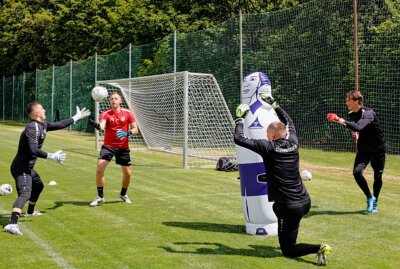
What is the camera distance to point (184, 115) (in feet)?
53.1

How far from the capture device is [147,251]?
671 cm

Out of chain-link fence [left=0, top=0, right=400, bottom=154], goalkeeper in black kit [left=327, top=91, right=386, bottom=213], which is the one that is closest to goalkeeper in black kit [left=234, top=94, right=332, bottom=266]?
goalkeeper in black kit [left=327, top=91, right=386, bottom=213]

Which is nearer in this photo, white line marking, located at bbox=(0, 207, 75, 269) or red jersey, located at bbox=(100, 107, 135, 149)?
Answer: white line marking, located at bbox=(0, 207, 75, 269)

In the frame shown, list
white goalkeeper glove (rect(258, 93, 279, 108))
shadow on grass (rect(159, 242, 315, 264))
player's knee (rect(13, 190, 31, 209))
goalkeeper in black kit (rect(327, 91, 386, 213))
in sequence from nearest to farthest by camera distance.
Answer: shadow on grass (rect(159, 242, 315, 264)), white goalkeeper glove (rect(258, 93, 279, 108)), player's knee (rect(13, 190, 31, 209)), goalkeeper in black kit (rect(327, 91, 386, 213))

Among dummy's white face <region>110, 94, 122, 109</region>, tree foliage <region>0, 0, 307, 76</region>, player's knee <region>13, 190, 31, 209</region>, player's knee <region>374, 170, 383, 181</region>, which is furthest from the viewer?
tree foliage <region>0, 0, 307, 76</region>

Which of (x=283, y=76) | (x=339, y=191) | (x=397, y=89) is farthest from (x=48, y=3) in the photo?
(x=339, y=191)

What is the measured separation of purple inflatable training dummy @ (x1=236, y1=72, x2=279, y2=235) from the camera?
292 inches

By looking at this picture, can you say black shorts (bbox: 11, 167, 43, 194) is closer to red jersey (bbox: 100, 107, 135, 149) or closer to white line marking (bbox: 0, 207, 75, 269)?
white line marking (bbox: 0, 207, 75, 269)

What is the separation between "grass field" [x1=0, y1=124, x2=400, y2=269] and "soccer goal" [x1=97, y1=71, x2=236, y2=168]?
A: 13.4ft

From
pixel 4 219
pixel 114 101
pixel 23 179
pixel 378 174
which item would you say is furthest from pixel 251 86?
pixel 4 219

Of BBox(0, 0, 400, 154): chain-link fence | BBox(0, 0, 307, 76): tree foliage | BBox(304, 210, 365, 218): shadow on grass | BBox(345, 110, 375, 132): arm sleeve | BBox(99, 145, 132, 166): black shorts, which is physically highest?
BBox(0, 0, 307, 76): tree foliage

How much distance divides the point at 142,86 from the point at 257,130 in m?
14.8

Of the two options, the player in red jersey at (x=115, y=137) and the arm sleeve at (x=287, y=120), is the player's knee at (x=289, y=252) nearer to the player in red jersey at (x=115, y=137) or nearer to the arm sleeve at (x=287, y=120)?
the arm sleeve at (x=287, y=120)

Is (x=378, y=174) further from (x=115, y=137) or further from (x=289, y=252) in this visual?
(x=115, y=137)
